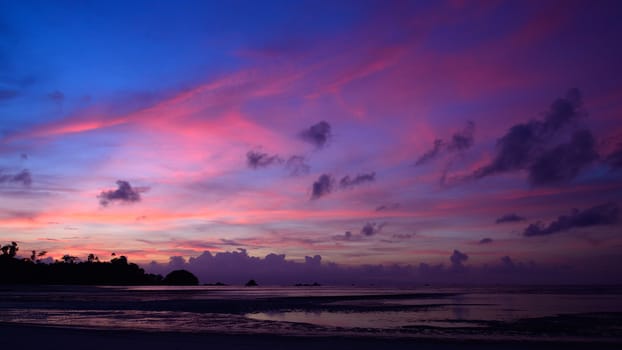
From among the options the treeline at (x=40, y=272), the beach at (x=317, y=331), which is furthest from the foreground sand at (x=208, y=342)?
the treeline at (x=40, y=272)

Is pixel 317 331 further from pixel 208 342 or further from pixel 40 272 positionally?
pixel 40 272

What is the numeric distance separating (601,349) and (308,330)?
1474cm

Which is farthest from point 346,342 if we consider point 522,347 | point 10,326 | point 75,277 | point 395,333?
point 75,277

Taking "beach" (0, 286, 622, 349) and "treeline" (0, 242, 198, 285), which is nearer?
"beach" (0, 286, 622, 349)

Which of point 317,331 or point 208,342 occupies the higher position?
point 208,342

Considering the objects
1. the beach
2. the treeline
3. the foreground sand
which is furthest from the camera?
the treeline

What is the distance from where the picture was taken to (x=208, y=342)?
872 inches

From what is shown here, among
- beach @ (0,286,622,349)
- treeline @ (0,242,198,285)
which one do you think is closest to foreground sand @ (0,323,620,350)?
beach @ (0,286,622,349)

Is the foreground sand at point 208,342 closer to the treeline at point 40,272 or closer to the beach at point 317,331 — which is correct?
the beach at point 317,331

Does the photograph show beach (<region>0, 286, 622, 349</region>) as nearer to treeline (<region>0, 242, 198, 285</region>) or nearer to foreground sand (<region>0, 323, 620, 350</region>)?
foreground sand (<region>0, 323, 620, 350</region>)

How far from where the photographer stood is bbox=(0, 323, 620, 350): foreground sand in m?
20.9

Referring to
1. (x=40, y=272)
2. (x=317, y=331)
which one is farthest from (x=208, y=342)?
(x=40, y=272)

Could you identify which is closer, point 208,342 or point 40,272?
point 208,342

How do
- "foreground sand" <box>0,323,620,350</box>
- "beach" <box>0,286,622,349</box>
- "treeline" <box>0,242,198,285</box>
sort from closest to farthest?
"foreground sand" <box>0,323,620,350</box>
"beach" <box>0,286,622,349</box>
"treeline" <box>0,242,198,285</box>
